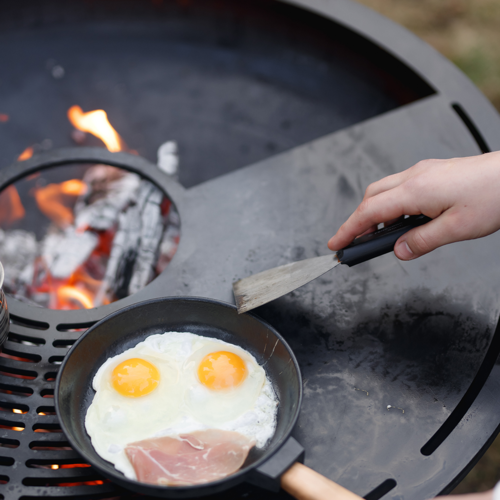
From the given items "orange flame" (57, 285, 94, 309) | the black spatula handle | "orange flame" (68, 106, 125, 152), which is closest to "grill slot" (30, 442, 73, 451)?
"orange flame" (57, 285, 94, 309)

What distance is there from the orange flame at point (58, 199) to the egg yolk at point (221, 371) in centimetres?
123

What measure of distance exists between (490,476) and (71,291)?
2355 millimetres

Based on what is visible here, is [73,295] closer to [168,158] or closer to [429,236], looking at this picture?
[168,158]

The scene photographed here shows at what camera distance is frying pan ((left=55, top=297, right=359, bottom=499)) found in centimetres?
115

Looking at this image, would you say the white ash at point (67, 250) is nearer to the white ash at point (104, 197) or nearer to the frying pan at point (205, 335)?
the white ash at point (104, 197)

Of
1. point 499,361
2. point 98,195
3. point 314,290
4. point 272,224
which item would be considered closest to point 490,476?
point 499,361

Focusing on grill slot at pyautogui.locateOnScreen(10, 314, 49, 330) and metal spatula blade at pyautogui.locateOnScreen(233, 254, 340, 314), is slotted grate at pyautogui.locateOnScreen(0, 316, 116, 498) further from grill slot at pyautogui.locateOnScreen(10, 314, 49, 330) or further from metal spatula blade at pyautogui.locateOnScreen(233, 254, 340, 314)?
metal spatula blade at pyautogui.locateOnScreen(233, 254, 340, 314)

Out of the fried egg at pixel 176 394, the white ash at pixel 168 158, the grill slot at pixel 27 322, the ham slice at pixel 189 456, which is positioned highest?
the white ash at pixel 168 158

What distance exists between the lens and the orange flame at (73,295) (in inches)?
78.2

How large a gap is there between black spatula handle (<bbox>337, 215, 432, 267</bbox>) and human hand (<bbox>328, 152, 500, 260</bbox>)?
2 cm

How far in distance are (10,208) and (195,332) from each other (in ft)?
4.35

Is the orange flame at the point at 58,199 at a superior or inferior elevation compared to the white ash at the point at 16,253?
superior

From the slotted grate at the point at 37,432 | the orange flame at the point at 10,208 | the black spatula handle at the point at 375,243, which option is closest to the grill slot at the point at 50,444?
the slotted grate at the point at 37,432

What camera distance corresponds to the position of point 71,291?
2.02 meters
